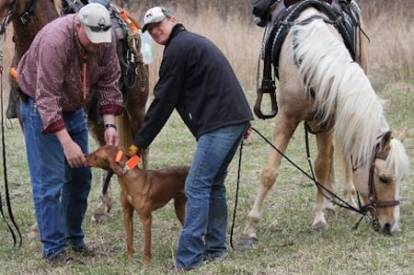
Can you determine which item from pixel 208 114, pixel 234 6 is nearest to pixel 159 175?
pixel 208 114

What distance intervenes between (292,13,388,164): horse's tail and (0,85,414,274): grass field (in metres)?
0.72

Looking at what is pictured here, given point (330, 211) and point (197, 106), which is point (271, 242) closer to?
point (330, 211)

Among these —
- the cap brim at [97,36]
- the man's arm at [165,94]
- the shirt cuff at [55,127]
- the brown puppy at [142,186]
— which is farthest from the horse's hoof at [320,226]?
the cap brim at [97,36]

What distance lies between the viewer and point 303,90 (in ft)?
20.0

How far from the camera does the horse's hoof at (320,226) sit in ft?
21.4

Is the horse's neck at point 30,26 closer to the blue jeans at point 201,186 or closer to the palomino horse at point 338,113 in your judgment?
the blue jeans at point 201,186

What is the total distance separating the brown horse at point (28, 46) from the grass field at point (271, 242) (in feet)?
2.40

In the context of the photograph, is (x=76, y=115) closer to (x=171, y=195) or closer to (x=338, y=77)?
(x=171, y=195)

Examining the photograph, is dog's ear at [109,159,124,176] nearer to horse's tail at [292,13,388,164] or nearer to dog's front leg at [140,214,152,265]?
dog's front leg at [140,214,152,265]

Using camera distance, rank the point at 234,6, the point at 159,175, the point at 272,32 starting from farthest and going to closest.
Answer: the point at 234,6 < the point at 272,32 < the point at 159,175

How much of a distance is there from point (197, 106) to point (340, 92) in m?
1.09

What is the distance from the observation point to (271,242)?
612cm

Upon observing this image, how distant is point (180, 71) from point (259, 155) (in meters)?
5.08

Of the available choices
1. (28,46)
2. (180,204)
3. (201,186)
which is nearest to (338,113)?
(201,186)
